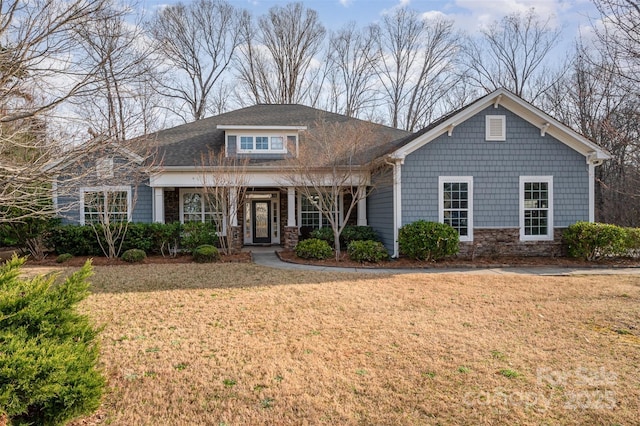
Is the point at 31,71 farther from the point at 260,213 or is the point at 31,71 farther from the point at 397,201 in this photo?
the point at 260,213

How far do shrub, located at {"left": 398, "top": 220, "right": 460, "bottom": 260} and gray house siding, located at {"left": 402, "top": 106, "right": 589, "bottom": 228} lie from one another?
2.12 ft

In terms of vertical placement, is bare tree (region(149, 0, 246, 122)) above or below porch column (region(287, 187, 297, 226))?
above

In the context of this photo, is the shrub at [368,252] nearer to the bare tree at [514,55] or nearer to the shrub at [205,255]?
the shrub at [205,255]

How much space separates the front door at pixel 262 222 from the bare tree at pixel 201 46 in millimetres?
12372

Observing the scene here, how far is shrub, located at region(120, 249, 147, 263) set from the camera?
1174 cm

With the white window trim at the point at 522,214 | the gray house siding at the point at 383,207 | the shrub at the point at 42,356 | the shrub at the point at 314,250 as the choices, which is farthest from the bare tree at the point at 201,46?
the shrub at the point at 42,356

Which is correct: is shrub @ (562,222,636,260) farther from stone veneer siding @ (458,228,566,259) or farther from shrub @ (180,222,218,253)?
shrub @ (180,222,218,253)

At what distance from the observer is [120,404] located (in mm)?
3602

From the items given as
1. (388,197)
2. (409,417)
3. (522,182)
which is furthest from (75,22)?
(522,182)

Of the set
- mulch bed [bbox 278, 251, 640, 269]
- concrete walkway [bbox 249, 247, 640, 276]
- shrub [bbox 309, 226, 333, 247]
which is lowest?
concrete walkway [bbox 249, 247, 640, 276]

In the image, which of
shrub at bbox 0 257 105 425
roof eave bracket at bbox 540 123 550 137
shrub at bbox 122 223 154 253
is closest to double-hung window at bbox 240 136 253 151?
shrub at bbox 122 223 154 253

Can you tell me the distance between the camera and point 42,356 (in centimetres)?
287

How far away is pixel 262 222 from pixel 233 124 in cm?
427

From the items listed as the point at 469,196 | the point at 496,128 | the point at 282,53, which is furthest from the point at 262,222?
the point at 282,53
